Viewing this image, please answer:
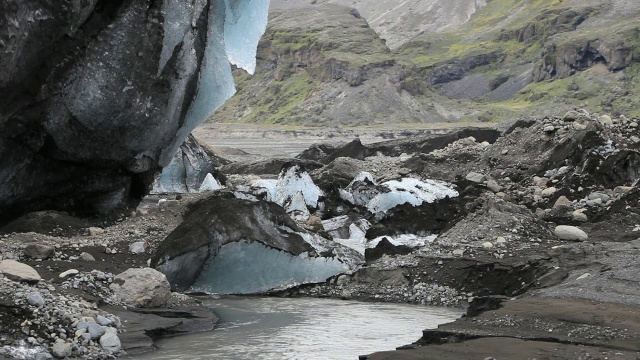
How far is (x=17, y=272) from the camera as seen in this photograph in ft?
38.2

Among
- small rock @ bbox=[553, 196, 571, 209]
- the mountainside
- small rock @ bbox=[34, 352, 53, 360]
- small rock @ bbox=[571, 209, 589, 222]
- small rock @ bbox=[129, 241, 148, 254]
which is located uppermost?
the mountainside

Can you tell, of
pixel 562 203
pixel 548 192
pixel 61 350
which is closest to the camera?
pixel 61 350

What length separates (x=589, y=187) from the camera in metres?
21.0

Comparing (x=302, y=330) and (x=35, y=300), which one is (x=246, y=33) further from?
(x=35, y=300)

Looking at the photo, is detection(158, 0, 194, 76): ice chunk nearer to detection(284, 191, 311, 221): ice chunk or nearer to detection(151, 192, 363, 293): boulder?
detection(151, 192, 363, 293): boulder

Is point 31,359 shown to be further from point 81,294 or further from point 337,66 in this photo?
point 337,66

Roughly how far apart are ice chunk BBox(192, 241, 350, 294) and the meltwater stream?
0.52m

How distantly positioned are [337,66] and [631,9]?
6158 centimetres

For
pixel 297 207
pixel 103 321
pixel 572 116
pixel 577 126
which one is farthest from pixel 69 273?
pixel 572 116

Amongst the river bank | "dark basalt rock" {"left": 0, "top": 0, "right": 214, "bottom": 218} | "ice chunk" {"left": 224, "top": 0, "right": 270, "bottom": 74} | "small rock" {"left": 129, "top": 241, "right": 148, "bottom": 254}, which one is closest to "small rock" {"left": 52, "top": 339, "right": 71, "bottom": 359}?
the river bank

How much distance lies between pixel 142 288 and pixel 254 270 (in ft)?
10.6

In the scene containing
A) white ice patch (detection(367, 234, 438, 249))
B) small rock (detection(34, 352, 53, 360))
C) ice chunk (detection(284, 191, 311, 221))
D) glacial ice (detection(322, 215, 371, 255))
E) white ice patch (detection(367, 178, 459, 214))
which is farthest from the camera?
ice chunk (detection(284, 191, 311, 221))

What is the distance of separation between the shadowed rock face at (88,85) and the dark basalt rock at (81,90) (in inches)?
0.7

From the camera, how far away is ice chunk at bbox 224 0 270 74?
62.6ft
